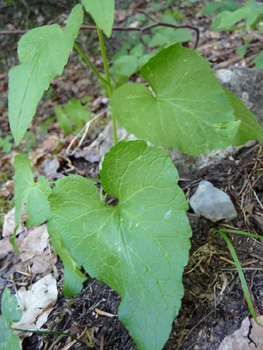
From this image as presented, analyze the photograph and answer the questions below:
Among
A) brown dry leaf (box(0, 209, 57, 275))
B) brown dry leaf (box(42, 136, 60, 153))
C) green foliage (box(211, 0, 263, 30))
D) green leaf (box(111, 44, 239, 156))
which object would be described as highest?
green leaf (box(111, 44, 239, 156))

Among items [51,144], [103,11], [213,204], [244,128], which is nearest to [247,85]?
[244,128]

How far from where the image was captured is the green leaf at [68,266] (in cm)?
109

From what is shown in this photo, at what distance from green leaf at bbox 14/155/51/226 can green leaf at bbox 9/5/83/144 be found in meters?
0.29

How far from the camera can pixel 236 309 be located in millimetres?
1010

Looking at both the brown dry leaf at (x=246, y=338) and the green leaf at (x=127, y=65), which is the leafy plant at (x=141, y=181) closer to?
the brown dry leaf at (x=246, y=338)

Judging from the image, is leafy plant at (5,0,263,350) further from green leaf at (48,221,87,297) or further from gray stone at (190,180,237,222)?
gray stone at (190,180,237,222)

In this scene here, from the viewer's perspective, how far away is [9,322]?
935 mm

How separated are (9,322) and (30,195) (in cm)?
48

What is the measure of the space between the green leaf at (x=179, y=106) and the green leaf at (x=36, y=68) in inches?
9.0

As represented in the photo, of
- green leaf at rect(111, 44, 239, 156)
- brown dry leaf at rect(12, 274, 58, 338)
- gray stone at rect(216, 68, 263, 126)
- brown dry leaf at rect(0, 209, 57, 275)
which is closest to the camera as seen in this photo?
green leaf at rect(111, 44, 239, 156)

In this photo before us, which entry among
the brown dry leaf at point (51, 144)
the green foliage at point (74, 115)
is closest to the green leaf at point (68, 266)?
the brown dry leaf at point (51, 144)

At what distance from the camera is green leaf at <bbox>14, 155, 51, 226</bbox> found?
1175 mm

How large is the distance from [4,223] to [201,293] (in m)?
1.19

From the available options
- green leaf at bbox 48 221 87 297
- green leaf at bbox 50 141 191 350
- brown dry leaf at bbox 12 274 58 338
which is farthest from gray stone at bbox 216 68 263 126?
brown dry leaf at bbox 12 274 58 338
